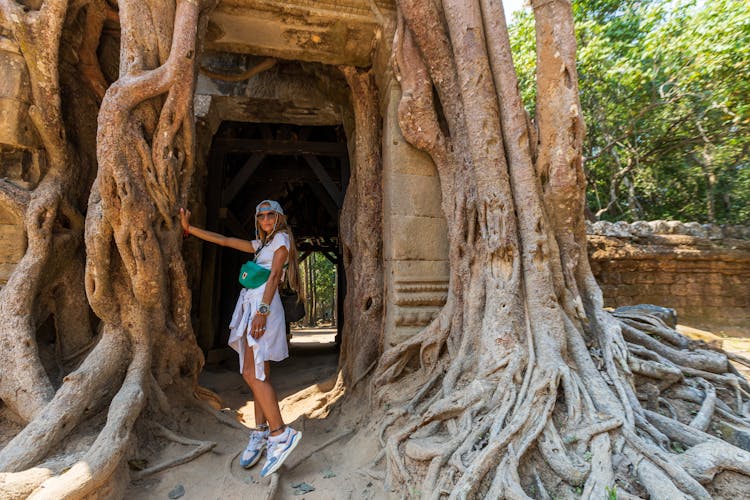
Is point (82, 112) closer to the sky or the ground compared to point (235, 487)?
closer to the sky

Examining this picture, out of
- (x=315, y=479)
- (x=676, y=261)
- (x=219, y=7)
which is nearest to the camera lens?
(x=315, y=479)

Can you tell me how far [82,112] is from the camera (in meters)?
2.95

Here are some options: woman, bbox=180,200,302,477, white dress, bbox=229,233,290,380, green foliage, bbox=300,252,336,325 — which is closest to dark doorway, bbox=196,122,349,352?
woman, bbox=180,200,302,477

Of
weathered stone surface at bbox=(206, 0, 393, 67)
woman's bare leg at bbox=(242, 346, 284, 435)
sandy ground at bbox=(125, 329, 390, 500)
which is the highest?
weathered stone surface at bbox=(206, 0, 393, 67)

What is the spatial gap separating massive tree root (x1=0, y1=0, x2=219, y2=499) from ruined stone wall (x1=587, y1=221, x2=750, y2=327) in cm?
520

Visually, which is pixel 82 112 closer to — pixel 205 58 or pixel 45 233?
pixel 45 233

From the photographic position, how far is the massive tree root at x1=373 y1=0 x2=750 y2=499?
164 centimetres

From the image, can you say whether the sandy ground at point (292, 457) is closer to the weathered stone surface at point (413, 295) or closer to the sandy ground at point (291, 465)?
the sandy ground at point (291, 465)

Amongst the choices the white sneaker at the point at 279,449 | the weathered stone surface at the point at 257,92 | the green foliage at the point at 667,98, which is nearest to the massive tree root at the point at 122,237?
the white sneaker at the point at 279,449

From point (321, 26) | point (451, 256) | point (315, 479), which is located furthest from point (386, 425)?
point (321, 26)

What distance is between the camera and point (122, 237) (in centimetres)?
225

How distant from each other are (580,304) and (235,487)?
217 cm

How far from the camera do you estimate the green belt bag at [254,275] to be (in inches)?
91.8

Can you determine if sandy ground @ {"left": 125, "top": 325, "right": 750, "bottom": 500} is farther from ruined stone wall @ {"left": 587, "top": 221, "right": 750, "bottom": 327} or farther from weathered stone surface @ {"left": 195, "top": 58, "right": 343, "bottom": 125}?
weathered stone surface @ {"left": 195, "top": 58, "right": 343, "bottom": 125}
